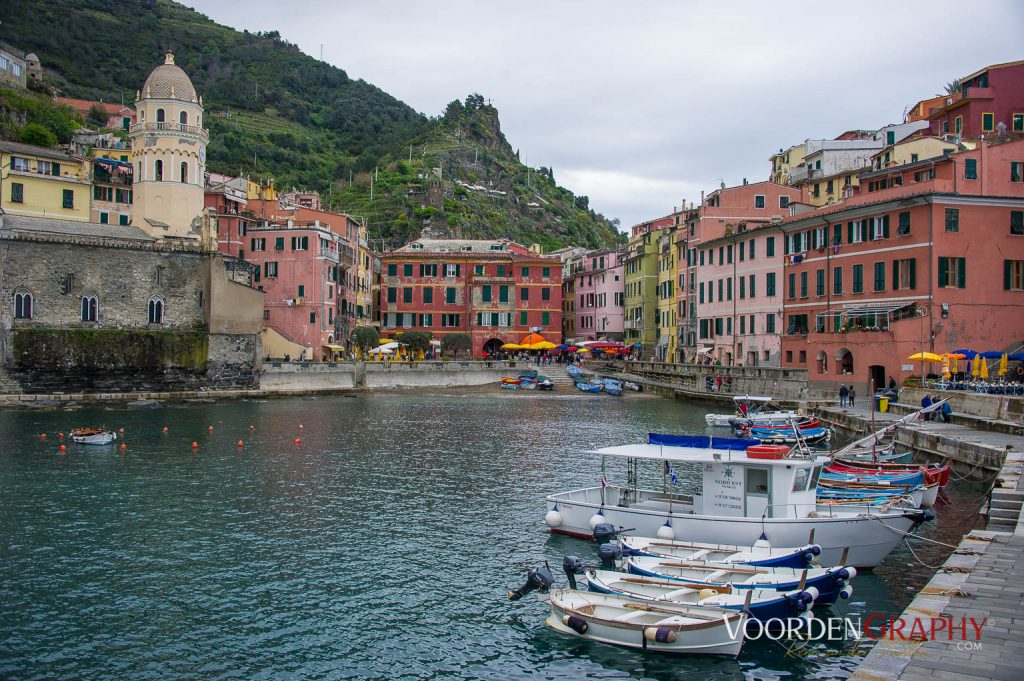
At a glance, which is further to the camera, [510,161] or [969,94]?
[510,161]

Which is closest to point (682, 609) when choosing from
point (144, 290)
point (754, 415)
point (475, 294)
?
point (754, 415)

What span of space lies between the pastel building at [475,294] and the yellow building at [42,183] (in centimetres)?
3129

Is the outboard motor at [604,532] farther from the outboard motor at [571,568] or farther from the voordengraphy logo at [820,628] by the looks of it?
the voordengraphy logo at [820,628]

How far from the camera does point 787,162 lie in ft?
289

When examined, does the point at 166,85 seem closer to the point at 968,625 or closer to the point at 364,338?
the point at 364,338

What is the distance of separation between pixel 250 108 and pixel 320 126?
54.7 ft

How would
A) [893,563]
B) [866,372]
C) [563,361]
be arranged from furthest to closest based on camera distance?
[563,361] < [866,372] < [893,563]

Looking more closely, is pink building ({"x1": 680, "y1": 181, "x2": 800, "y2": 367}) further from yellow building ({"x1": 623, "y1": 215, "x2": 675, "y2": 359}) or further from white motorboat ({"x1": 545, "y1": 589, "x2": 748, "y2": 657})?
white motorboat ({"x1": 545, "y1": 589, "x2": 748, "y2": 657})

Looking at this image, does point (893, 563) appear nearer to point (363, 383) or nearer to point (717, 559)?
point (717, 559)

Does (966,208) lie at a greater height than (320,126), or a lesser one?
lesser

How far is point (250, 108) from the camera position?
187 meters

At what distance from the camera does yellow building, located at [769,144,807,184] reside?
3376 inches

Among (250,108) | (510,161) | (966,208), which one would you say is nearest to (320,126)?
(250,108)

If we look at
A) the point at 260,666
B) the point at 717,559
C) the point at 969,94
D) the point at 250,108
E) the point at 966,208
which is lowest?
the point at 260,666
